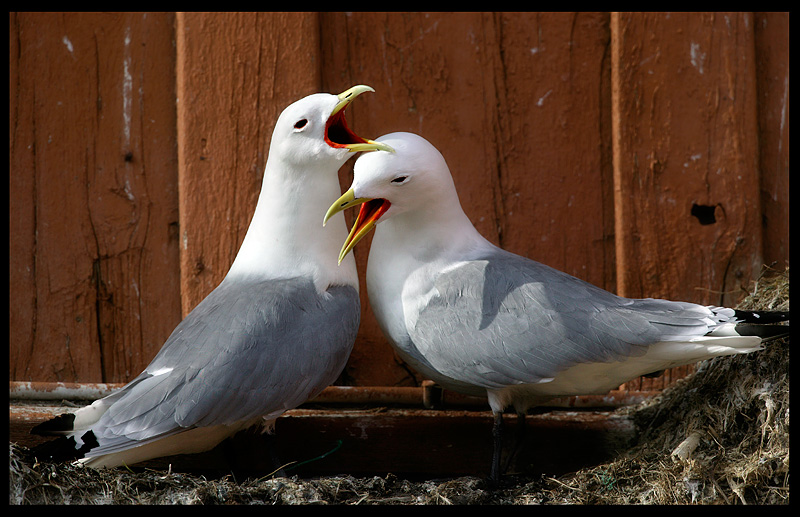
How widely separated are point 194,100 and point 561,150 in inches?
48.1

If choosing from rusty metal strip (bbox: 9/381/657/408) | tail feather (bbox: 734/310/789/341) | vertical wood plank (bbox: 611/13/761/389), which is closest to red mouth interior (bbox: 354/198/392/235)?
rusty metal strip (bbox: 9/381/657/408)

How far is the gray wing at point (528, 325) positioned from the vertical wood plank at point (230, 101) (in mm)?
762

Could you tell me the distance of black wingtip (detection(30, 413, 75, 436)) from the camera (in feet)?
6.56

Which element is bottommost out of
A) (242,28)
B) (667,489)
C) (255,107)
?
(667,489)

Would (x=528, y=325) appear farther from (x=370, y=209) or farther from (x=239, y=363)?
(x=239, y=363)

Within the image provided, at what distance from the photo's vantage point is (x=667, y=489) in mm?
2002

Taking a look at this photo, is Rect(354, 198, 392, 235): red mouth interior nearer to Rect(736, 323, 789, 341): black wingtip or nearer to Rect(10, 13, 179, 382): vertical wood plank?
Rect(10, 13, 179, 382): vertical wood plank

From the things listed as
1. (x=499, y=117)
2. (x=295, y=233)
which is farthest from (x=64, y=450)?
(x=499, y=117)

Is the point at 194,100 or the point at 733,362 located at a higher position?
the point at 194,100

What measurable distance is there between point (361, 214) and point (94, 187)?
956mm

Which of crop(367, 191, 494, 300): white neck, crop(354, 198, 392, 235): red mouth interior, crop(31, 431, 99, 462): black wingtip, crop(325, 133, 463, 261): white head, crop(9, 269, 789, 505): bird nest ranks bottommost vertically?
crop(9, 269, 789, 505): bird nest

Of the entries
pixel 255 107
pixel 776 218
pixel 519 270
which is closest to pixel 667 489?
pixel 519 270

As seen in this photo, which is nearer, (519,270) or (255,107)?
(519,270)

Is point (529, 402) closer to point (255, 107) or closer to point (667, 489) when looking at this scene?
point (667, 489)
